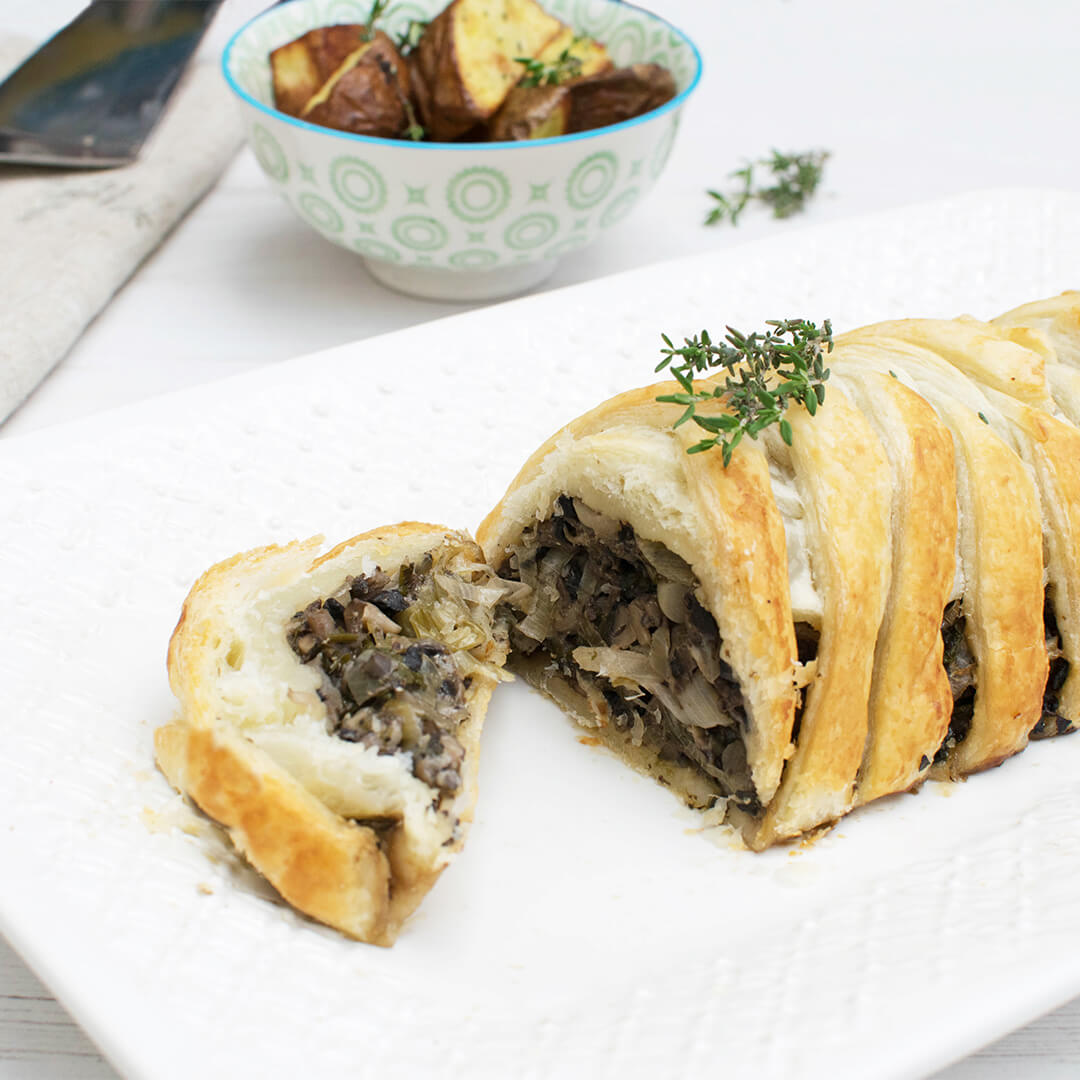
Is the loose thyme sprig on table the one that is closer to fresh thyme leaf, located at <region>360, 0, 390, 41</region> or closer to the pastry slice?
the pastry slice

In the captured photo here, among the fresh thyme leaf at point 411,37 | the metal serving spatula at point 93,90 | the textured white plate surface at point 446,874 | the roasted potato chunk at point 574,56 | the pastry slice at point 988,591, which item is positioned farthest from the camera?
the metal serving spatula at point 93,90

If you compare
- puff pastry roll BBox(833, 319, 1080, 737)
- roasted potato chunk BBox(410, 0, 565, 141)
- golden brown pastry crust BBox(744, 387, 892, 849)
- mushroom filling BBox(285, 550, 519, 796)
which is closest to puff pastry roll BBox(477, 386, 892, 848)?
golden brown pastry crust BBox(744, 387, 892, 849)

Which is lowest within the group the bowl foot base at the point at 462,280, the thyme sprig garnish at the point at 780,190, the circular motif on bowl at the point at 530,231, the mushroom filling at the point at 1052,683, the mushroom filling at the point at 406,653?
the thyme sprig garnish at the point at 780,190

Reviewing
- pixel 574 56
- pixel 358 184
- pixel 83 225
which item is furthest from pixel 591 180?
pixel 83 225

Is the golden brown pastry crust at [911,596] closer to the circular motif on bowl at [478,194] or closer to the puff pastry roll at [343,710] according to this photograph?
the puff pastry roll at [343,710]

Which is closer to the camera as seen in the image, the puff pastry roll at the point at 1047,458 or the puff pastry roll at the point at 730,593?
the puff pastry roll at the point at 730,593

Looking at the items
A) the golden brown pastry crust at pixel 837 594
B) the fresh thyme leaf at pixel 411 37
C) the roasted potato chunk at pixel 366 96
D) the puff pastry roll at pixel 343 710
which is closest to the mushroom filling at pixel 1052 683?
the golden brown pastry crust at pixel 837 594

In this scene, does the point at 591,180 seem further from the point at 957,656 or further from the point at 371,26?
the point at 957,656
